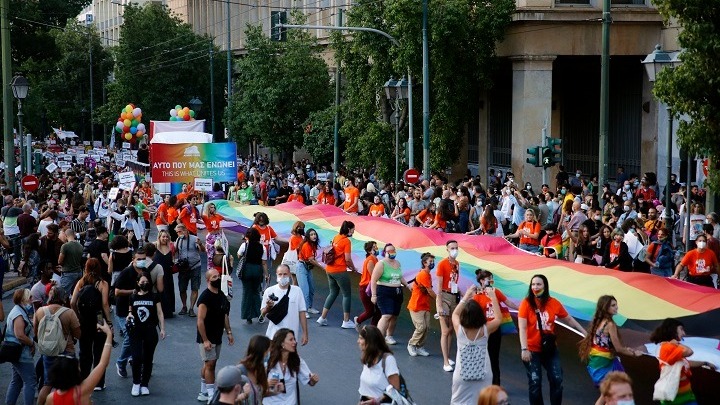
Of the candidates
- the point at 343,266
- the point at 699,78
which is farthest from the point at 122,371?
the point at 699,78

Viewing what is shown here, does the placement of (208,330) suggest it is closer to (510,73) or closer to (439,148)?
(439,148)

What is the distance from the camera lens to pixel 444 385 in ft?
45.6

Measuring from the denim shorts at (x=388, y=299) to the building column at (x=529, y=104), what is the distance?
20.5 meters

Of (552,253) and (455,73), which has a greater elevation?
(455,73)

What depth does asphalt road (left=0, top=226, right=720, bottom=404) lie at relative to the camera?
13.4m

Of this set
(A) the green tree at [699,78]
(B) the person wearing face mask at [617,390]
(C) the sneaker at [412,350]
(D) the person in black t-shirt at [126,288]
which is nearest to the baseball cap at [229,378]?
(B) the person wearing face mask at [617,390]

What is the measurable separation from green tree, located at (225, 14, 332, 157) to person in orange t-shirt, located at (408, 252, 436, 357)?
32578 mm

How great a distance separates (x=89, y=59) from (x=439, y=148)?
54155mm

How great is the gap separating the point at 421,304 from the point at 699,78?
226 inches

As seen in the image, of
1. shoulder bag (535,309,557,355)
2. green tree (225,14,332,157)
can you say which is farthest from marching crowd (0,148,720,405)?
green tree (225,14,332,157)

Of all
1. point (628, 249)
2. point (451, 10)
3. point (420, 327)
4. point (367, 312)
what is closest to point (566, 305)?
point (420, 327)

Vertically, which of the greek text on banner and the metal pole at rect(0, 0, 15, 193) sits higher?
the metal pole at rect(0, 0, 15, 193)

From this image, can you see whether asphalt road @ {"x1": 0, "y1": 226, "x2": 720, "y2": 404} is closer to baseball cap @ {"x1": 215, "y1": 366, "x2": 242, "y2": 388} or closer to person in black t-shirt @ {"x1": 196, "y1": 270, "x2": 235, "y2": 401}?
person in black t-shirt @ {"x1": 196, "y1": 270, "x2": 235, "y2": 401}

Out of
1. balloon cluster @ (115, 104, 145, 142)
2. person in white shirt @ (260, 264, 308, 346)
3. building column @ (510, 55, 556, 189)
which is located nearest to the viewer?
person in white shirt @ (260, 264, 308, 346)
